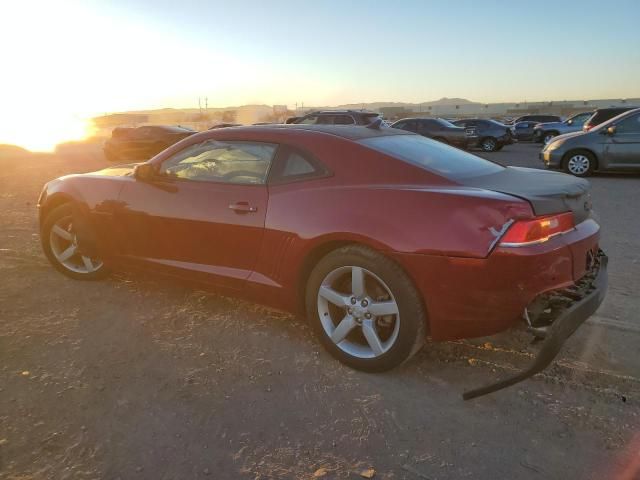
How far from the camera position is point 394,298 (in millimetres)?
2713

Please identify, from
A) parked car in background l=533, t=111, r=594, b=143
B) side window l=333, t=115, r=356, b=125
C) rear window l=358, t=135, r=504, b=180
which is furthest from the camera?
parked car in background l=533, t=111, r=594, b=143

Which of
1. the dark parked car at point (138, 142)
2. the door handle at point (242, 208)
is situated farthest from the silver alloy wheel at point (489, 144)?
the door handle at point (242, 208)

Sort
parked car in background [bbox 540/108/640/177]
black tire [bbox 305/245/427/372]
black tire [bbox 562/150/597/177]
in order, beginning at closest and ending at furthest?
black tire [bbox 305/245/427/372], parked car in background [bbox 540/108/640/177], black tire [bbox 562/150/597/177]

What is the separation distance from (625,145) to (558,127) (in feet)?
46.7

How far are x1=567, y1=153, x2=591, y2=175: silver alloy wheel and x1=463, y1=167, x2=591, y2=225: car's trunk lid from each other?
9629mm

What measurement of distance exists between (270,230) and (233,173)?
61 cm

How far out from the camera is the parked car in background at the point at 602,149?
10.9 metres

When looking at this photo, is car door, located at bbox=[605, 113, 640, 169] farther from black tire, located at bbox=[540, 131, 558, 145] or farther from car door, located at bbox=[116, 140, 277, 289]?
black tire, located at bbox=[540, 131, 558, 145]

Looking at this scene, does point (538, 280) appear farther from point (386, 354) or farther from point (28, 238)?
point (28, 238)

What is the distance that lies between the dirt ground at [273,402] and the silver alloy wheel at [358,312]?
186 mm

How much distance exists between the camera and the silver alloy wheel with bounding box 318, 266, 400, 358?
2.82 m

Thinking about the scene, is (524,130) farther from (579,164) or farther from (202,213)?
(202,213)

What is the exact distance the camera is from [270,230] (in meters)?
3.12

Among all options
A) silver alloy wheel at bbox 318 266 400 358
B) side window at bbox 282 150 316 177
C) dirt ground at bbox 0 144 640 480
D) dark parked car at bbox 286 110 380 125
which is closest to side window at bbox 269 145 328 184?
side window at bbox 282 150 316 177
